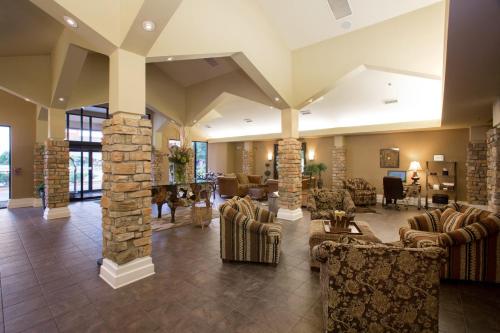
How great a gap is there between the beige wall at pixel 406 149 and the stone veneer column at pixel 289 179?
17.4 feet

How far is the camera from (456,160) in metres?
8.28

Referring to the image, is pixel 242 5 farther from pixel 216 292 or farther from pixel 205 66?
pixel 216 292

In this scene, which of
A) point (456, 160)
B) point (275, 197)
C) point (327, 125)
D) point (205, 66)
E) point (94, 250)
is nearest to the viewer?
point (94, 250)

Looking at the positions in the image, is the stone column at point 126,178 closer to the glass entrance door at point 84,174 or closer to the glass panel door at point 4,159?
the glass panel door at point 4,159

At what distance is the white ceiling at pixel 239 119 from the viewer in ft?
31.6

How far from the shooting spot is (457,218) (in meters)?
3.38

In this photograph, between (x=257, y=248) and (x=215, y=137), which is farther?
(x=215, y=137)

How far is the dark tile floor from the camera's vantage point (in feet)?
7.23

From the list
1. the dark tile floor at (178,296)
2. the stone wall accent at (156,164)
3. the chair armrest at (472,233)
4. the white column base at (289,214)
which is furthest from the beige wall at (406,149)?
the stone wall accent at (156,164)

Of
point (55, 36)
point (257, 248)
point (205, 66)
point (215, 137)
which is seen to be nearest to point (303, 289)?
point (257, 248)

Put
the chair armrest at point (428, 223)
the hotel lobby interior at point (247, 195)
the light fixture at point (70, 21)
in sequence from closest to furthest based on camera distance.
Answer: the hotel lobby interior at point (247, 195) → the light fixture at point (70, 21) → the chair armrest at point (428, 223)

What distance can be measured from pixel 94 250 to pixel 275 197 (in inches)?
159

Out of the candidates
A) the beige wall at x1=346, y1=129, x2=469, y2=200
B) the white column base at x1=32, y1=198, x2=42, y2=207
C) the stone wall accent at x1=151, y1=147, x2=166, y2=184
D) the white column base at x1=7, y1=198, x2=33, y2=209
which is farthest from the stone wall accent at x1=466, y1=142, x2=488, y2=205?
the white column base at x1=7, y1=198, x2=33, y2=209

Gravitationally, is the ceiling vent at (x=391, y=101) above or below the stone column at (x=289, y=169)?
above
